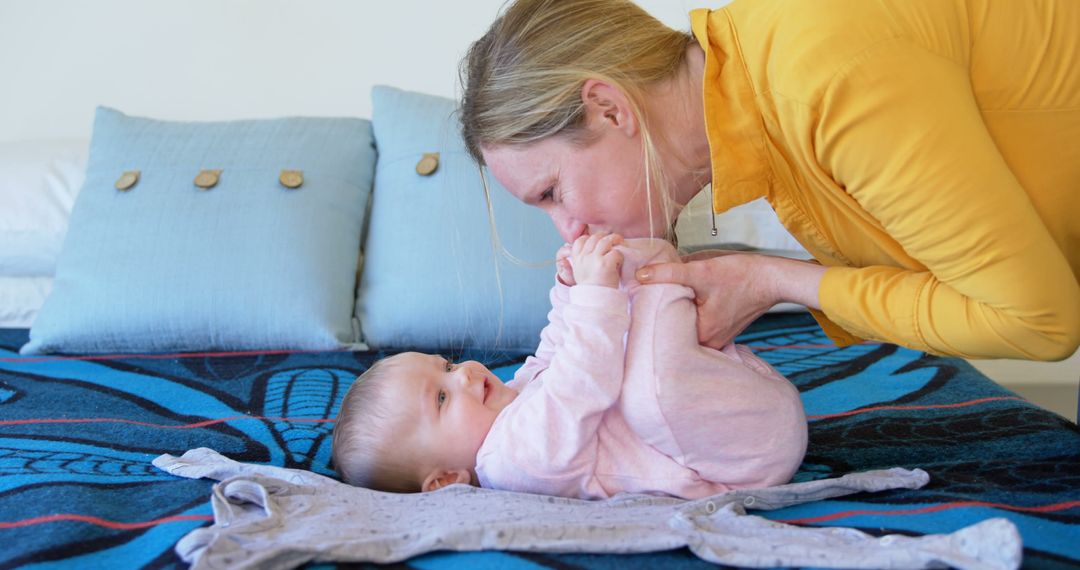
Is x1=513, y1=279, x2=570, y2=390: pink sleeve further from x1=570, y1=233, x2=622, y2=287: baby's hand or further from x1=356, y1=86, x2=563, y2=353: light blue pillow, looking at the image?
x1=356, y1=86, x2=563, y2=353: light blue pillow

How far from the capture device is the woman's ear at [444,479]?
4.12ft

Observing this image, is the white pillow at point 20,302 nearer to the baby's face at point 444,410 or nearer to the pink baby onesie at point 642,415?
the baby's face at point 444,410

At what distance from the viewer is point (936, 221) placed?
1024mm

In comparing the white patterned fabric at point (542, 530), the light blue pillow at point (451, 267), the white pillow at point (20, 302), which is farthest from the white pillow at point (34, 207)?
the white patterned fabric at point (542, 530)

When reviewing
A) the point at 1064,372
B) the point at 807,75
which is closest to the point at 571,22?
the point at 807,75

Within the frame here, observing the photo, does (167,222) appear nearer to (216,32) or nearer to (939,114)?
(216,32)

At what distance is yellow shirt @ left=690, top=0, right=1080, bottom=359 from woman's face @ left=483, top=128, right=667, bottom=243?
11 cm

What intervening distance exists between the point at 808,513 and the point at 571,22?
26.5 inches

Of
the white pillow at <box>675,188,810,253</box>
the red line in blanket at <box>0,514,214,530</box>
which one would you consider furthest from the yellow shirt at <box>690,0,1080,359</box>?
the white pillow at <box>675,188,810,253</box>

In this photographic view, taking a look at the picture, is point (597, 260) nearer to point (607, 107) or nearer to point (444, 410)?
point (607, 107)

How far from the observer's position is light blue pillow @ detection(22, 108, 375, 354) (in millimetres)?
2039

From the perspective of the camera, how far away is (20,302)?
2344 millimetres

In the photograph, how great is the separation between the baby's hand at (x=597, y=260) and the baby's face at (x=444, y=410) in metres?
0.22

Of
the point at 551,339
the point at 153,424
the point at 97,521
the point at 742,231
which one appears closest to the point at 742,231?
the point at 742,231
